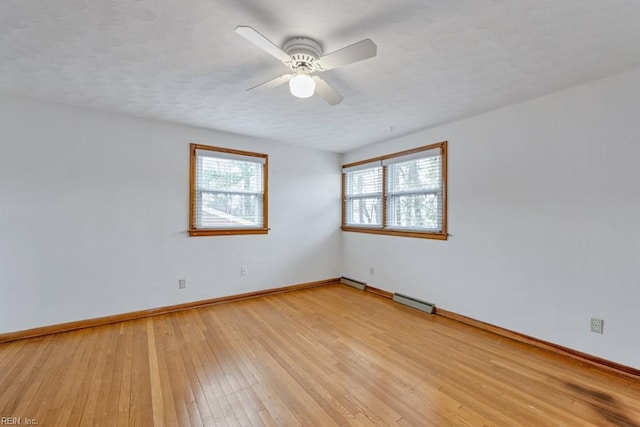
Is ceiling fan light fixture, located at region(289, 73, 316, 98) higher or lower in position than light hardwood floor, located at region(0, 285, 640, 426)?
higher

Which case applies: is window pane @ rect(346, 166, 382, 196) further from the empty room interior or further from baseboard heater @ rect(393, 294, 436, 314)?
baseboard heater @ rect(393, 294, 436, 314)

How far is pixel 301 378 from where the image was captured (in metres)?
2.10

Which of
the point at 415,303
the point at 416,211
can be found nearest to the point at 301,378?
the point at 415,303

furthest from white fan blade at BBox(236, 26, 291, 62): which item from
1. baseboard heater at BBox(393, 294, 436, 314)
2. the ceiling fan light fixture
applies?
baseboard heater at BBox(393, 294, 436, 314)

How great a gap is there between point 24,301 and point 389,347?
3.65 metres

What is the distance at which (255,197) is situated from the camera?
4.20 meters

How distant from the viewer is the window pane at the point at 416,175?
3605mm

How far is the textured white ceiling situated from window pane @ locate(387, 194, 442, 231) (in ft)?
3.80

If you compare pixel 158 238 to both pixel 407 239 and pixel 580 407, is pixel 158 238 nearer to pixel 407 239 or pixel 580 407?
pixel 407 239

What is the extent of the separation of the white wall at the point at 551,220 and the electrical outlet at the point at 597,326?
0.04 m

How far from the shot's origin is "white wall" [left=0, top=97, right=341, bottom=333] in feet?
9.01

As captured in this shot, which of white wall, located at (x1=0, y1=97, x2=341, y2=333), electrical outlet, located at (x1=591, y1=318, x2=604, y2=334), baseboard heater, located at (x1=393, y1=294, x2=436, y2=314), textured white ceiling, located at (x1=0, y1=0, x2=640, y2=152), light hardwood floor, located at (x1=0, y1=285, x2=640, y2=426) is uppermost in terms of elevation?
textured white ceiling, located at (x1=0, y1=0, x2=640, y2=152)

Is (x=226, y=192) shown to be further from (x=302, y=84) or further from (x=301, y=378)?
(x=301, y=378)

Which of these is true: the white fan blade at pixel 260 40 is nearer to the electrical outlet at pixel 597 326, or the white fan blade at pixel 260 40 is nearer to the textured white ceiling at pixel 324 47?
the textured white ceiling at pixel 324 47
